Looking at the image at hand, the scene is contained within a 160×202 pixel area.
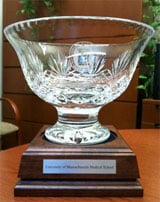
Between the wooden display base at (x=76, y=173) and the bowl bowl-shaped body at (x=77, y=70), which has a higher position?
the bowl bowl-shaped body at (x=77, y=70)

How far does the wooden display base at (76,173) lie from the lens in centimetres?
53

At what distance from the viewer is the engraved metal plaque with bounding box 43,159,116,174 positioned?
0.54 m

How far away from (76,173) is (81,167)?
0.01 meters

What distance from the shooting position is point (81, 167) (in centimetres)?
54

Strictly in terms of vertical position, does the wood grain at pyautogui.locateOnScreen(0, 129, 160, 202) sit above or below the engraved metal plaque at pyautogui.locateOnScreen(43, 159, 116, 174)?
below

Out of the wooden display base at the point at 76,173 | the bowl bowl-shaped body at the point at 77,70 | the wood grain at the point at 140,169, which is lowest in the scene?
the wood grain at the point at 140,169

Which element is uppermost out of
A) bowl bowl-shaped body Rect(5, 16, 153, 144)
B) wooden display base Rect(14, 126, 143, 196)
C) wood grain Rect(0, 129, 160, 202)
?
bowl bowl-shaped body Rect(5, 16, 153, 144)

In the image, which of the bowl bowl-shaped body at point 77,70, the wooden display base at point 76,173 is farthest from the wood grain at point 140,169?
the bowl bowl-shaped body at point 77,70

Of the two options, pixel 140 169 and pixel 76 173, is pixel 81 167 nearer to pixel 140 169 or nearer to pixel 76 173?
pixel 76 173

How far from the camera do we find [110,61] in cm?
61

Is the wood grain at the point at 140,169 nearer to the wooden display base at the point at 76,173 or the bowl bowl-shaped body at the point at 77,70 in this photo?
the wooden display base at the point at 76,173

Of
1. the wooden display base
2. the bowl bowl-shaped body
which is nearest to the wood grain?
the wooden display base

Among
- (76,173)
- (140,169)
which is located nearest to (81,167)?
(76,173)

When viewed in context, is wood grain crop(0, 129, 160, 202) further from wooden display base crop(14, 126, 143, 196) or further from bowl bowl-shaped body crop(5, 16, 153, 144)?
bowl bowl-shaped body crop(5, 16, 153, 144)
